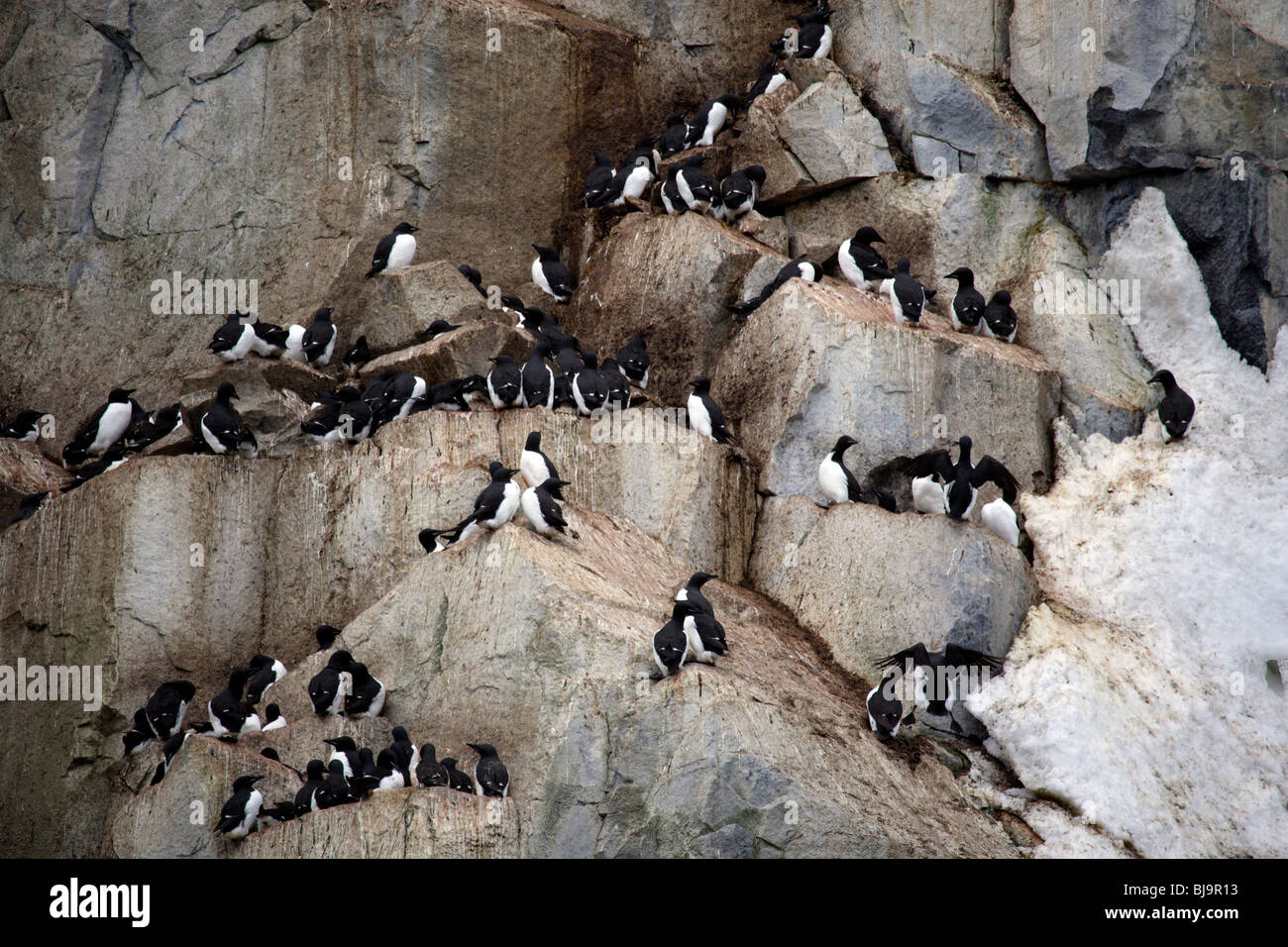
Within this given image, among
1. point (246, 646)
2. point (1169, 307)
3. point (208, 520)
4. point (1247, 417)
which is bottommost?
point (246, 646)

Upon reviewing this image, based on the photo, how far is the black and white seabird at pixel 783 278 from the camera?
1744cm

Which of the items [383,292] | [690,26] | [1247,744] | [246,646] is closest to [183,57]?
[383,292]

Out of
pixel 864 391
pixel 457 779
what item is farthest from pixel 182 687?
pixel 864 391

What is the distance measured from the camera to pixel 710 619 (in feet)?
43.6

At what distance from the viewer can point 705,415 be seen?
16.2 m

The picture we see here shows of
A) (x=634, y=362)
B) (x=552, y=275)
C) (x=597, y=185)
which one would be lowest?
(x=634, y=362)

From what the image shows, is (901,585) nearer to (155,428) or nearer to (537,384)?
(537,384)

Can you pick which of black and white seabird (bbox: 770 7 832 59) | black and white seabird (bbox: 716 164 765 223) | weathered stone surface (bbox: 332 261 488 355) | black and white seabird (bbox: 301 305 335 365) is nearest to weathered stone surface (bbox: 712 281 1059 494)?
black and white seabird (bbox: 716 164 765 223)

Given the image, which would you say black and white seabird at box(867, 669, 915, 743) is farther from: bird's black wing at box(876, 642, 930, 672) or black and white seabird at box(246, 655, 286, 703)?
black and white seabird at box(246, 655, 286, 703)

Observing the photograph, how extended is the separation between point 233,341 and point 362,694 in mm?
4811

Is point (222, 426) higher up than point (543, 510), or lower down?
higher up

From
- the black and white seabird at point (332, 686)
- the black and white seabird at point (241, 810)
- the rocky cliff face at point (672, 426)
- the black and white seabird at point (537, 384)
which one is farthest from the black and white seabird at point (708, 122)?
the black and white seabird at point (241, 810)

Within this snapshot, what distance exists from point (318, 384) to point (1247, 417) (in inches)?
384

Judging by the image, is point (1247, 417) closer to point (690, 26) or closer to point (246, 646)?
point (690, 26)
